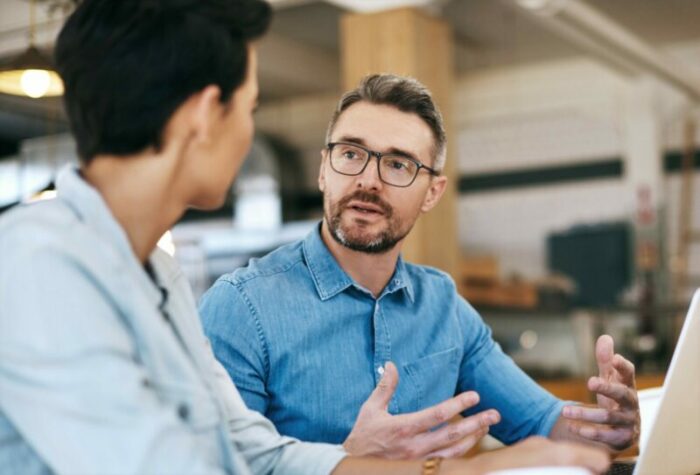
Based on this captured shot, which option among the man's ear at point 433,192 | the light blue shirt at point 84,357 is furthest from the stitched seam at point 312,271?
the light blue shirt at point 84,357

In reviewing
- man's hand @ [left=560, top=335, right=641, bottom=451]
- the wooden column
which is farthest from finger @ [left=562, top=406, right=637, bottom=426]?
the wooden column

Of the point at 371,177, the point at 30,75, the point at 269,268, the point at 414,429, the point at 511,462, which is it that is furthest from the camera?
the point at 30,75

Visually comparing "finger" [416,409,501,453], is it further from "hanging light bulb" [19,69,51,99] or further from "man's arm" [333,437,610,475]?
"hanging light bulb" [19,69,51,99]

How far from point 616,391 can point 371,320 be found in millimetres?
550

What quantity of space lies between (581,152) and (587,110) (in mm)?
474

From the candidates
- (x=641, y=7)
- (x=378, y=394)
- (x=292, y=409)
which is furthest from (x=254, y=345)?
(x=641, y=7)

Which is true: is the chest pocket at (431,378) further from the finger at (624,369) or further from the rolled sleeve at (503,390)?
the finger at (624,369)

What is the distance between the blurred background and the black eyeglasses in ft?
14.3

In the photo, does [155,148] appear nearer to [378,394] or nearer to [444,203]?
[378,394]

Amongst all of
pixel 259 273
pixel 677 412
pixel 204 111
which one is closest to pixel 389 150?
pixel 259 273

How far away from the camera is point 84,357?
94 cm

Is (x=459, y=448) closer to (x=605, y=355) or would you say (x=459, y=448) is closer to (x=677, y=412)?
(x=677, y=412)

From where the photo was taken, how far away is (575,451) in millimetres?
1125

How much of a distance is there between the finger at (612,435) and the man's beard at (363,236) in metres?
0.59
